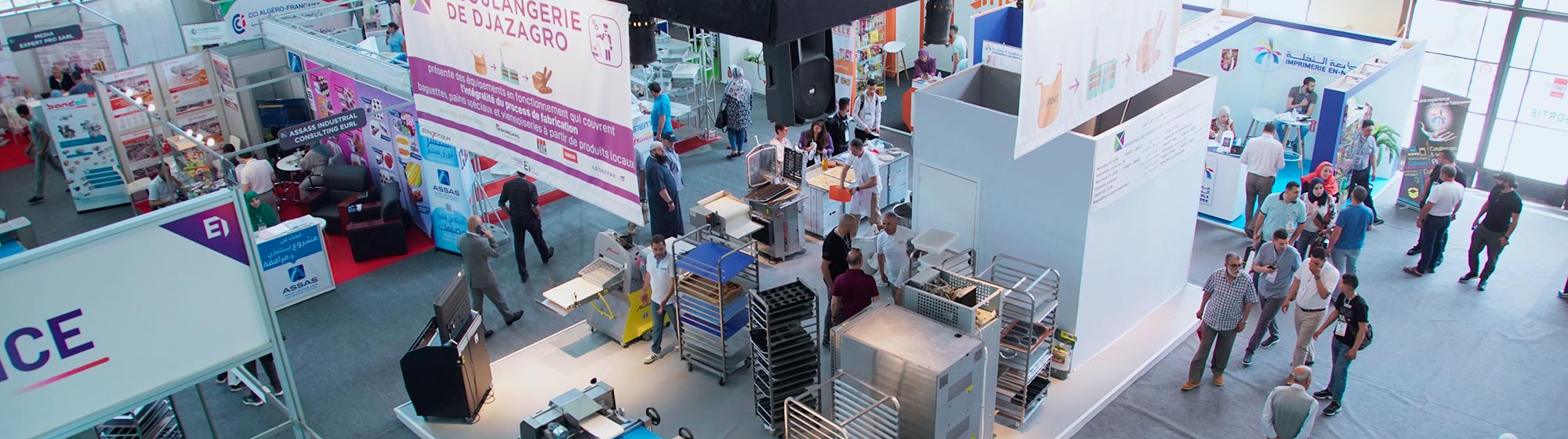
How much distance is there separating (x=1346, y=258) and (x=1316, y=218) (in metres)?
0.40

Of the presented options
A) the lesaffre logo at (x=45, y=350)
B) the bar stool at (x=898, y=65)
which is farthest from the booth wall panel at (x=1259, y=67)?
the lesaffre logo at (x=45, y=350)

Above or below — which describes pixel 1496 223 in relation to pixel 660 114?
below

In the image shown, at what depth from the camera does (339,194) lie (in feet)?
35.2

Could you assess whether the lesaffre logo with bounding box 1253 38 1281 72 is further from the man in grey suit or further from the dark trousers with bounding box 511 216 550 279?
the man in grey suit

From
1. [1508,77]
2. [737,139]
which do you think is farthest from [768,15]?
[1508,77]

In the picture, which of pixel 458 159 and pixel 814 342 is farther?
pixel 458 159

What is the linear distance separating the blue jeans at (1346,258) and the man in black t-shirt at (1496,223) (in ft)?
3.81

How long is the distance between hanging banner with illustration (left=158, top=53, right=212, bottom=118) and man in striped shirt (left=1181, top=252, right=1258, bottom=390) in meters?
10.4

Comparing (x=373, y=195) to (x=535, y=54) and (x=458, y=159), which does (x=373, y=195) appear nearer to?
(x=458, y=159)

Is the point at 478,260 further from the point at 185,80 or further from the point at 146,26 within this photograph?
the point at 146,26

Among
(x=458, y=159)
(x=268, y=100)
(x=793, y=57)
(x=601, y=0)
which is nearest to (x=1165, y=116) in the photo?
(x=793, y=57)

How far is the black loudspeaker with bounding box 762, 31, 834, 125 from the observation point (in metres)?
3.88

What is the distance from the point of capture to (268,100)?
1206 cm

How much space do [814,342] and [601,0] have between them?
149 inches
